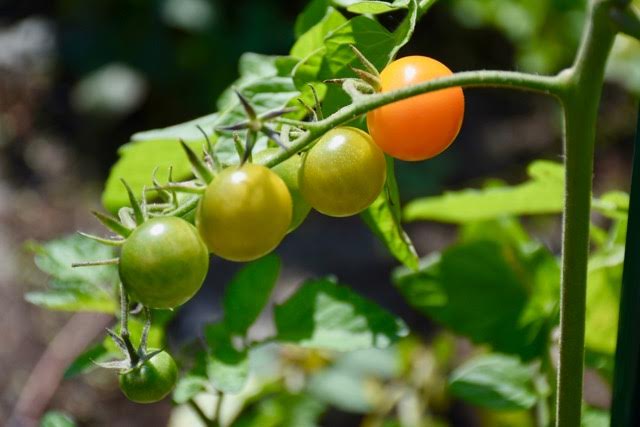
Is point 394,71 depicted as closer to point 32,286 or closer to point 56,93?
point 32,286

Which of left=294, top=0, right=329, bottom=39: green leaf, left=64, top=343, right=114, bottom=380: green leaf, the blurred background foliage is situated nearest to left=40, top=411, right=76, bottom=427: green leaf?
left=64, top=343, right=114, bottom=380: green leaf

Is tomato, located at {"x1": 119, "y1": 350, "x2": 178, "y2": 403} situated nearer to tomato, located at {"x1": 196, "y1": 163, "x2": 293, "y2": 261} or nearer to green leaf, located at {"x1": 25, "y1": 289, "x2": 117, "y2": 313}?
tomato, located at {"x1": 196, "y1": 163, "x2": 293, "y2": 261}

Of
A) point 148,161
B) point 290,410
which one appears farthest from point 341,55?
point 290,410

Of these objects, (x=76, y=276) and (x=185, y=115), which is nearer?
(x=76, y=276)

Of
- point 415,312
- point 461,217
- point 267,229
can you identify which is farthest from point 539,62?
point 267,229

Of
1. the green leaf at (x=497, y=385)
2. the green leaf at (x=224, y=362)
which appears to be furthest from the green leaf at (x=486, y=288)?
the green leaf at (x=224, y=362)

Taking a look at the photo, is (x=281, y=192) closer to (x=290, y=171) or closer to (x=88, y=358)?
(x=290, y=171)

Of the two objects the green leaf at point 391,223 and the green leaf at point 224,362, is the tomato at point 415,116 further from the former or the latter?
the green leaf at point 224,362
